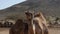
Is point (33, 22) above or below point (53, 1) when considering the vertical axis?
below

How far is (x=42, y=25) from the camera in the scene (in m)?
1.14

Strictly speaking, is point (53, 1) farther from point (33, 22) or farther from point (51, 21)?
point (33, 22)

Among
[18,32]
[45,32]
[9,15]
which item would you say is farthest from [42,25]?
[9,15]

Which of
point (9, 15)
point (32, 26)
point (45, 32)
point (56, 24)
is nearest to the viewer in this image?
point (32, 26)

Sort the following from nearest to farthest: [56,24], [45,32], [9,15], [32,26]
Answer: [32,26], [45,32], [56,24], [9,15]

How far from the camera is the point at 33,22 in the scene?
3.46 feet

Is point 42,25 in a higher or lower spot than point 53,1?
lower

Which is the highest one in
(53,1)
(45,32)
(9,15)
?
(53,1)

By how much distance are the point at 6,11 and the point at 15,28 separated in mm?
1375

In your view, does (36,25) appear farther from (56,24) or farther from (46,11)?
(46,11)

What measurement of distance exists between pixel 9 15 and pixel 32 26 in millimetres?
1406

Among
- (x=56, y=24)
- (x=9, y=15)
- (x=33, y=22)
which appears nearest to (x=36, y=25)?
(x=33, y=22)

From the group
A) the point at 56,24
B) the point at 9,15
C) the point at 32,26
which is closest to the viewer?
the point at 32,26

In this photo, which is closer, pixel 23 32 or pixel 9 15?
pixel 23 32
